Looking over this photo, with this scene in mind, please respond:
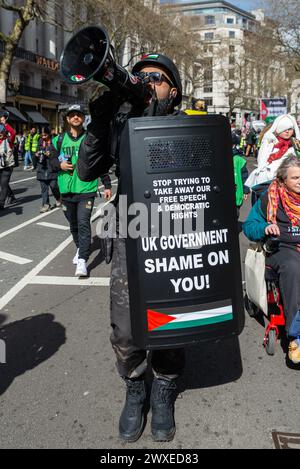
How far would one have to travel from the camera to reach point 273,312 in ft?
12.3

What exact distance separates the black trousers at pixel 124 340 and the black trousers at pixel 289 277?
3.61 feet

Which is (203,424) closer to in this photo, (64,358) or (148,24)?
(64,358)

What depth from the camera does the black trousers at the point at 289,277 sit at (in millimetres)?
3285

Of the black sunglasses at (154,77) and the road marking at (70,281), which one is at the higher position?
the black sunglasses at (154,77)

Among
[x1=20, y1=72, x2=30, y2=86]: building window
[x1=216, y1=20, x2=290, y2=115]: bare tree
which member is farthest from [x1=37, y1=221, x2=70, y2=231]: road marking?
[x1=216, y1=20, x2=290, y2=115]: bare tree

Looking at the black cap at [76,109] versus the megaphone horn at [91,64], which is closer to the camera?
the megaphone horn at [91,64]

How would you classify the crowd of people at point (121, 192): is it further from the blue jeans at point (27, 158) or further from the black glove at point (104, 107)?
the blue jeans at point (27, 158)

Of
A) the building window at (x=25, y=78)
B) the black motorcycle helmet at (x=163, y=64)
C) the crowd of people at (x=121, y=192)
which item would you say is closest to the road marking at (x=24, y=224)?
the crowd of people at (x=121, y=192)

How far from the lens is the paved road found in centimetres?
253

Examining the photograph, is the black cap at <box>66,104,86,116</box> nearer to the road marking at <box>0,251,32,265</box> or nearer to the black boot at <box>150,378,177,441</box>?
the road marking at <box>0,251,32,265</box>

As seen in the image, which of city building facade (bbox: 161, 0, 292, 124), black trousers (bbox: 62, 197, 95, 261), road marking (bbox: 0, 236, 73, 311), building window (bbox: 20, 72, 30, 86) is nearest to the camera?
road marking (bbox: 0, 236, 73, 311)

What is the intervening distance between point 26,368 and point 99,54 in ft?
7.37
